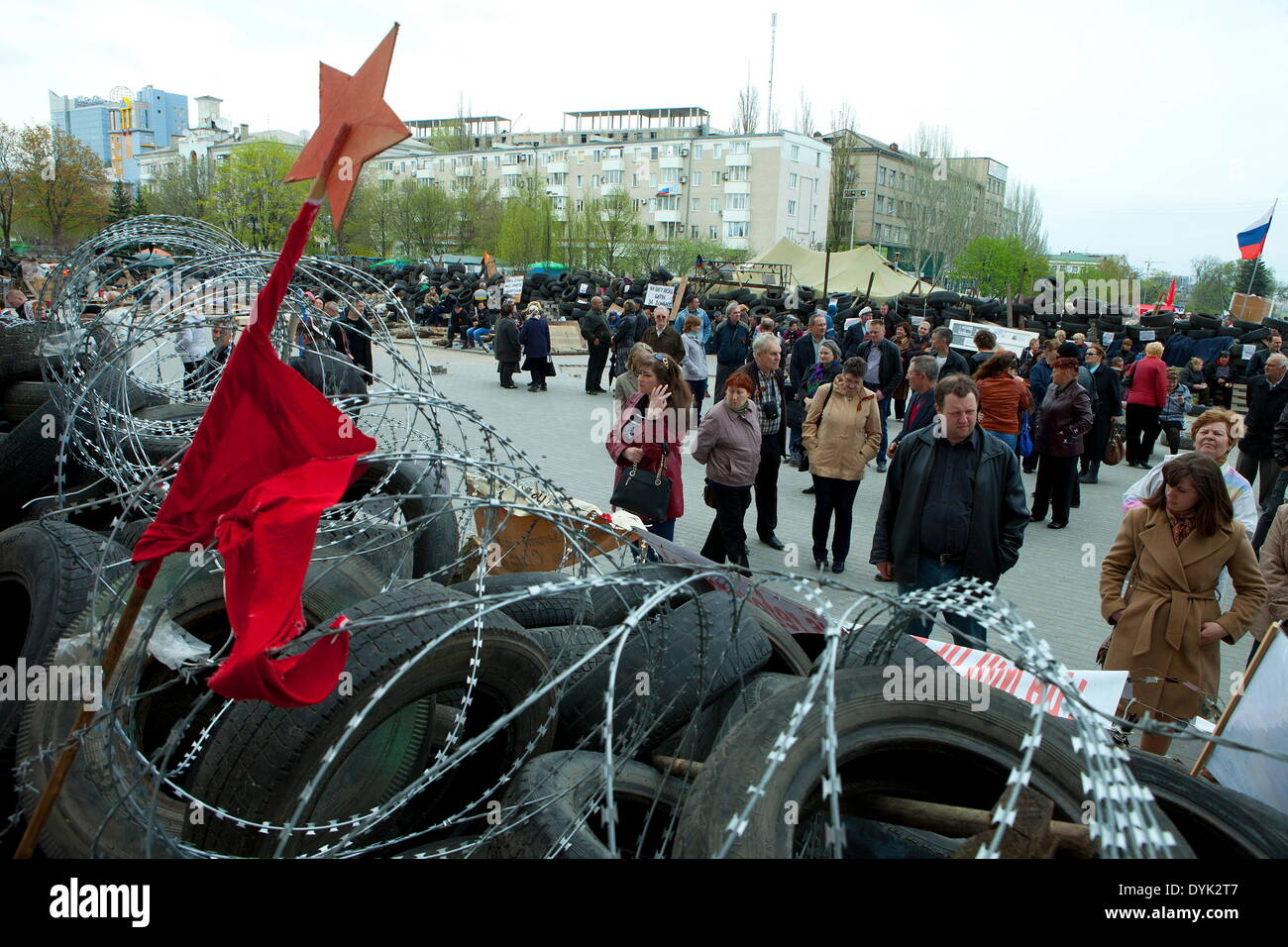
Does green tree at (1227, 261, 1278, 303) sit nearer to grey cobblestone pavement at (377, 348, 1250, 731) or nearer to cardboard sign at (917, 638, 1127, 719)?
grey cobblestone pavement at (377, 348, 1250, 731)

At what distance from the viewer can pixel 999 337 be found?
1759 centimetres

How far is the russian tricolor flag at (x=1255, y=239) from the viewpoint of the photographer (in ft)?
63.4

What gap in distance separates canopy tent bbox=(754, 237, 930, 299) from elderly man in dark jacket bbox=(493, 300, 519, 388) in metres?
16.8

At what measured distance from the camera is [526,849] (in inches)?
121

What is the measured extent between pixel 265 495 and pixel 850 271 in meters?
32.7

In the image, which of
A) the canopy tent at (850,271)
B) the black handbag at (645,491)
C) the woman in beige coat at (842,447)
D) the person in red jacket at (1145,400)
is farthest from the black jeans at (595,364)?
the canopy tent at (850,271)

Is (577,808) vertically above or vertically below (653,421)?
below

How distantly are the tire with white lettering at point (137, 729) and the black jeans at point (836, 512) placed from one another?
479 cm

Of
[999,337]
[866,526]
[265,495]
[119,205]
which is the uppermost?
[119,205]

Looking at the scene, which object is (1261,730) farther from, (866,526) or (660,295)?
(660,295)

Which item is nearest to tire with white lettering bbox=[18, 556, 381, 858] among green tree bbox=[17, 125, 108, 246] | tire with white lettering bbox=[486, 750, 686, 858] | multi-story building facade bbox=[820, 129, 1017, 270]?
tire with white lettering bbox=[486, 750, 686, 858]

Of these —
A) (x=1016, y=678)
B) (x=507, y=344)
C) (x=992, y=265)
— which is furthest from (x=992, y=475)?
(x=992, y=265)
